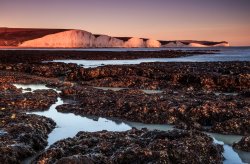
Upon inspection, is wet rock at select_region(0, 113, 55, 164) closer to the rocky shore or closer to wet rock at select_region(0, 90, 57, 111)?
the rocky shore

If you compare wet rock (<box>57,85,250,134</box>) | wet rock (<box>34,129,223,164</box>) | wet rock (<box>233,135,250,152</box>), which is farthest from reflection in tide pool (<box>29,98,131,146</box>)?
wet rock (<box>233,135,250,152</box>)

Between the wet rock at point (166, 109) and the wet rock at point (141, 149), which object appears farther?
the wet rock at point (166, 109)

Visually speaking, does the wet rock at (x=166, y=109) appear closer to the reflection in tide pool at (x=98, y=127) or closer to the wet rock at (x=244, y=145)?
the reflection in tide pool at (x=98, y=127)

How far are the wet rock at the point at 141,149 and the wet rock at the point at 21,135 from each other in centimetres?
44

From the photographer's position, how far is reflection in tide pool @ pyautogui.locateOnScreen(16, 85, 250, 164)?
5418 mm

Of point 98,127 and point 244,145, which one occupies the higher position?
point 244,145

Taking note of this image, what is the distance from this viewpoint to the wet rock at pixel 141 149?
452 cm

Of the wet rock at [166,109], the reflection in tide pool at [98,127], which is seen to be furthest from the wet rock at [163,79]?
the reflection in tide pool at [98,127]

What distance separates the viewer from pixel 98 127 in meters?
7.35

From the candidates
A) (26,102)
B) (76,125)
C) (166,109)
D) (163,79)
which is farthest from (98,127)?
(163,79)

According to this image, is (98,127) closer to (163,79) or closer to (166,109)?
(166,109)

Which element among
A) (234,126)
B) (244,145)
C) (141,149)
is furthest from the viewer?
(234,126)

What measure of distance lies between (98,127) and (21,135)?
6.59 ft

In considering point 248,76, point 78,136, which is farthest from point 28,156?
point 248,76
